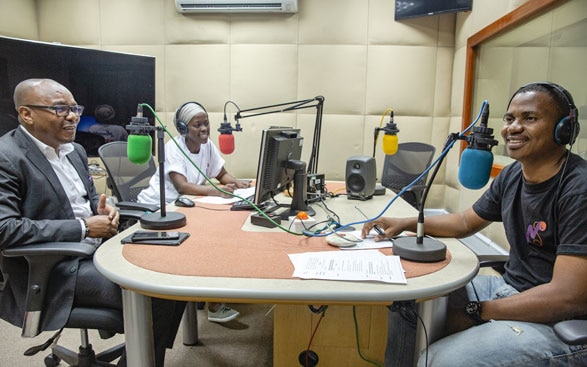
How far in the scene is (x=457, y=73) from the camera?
11.0ft

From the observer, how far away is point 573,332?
92 centimetres

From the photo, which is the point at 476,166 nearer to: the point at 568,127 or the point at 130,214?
the point at 568,127

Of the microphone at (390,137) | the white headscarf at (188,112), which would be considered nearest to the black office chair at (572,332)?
the microphone at (390,137)

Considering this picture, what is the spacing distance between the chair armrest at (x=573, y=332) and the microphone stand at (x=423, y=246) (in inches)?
13.7

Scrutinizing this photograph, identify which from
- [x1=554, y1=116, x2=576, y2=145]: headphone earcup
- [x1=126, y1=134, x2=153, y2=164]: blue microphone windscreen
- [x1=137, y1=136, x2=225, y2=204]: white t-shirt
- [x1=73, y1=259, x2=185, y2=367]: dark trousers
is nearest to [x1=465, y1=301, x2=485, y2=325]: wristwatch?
[x1=554, y1=116, x2=576, y2=145]: headphone earcup

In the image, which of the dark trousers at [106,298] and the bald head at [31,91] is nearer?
the dark trousers at [106,298]

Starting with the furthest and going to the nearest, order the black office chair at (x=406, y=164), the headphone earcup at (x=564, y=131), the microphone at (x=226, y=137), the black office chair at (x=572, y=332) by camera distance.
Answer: the black office chair at (x=406, y=164), the microphone at (x=226, y=137), the headphone earcup at (x=564, y=131), the black office chair at (x=572, y=332)

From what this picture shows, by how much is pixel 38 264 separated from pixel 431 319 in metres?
1.30

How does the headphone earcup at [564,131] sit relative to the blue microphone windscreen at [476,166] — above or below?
above

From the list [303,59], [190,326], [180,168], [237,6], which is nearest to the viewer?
[190,326]

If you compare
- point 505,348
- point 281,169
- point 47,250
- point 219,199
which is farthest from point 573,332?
point 219,199

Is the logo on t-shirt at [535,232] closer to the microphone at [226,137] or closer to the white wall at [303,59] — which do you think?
the microphone at [226,137]

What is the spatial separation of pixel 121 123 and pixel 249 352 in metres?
2.21

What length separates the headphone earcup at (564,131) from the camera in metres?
1.13
